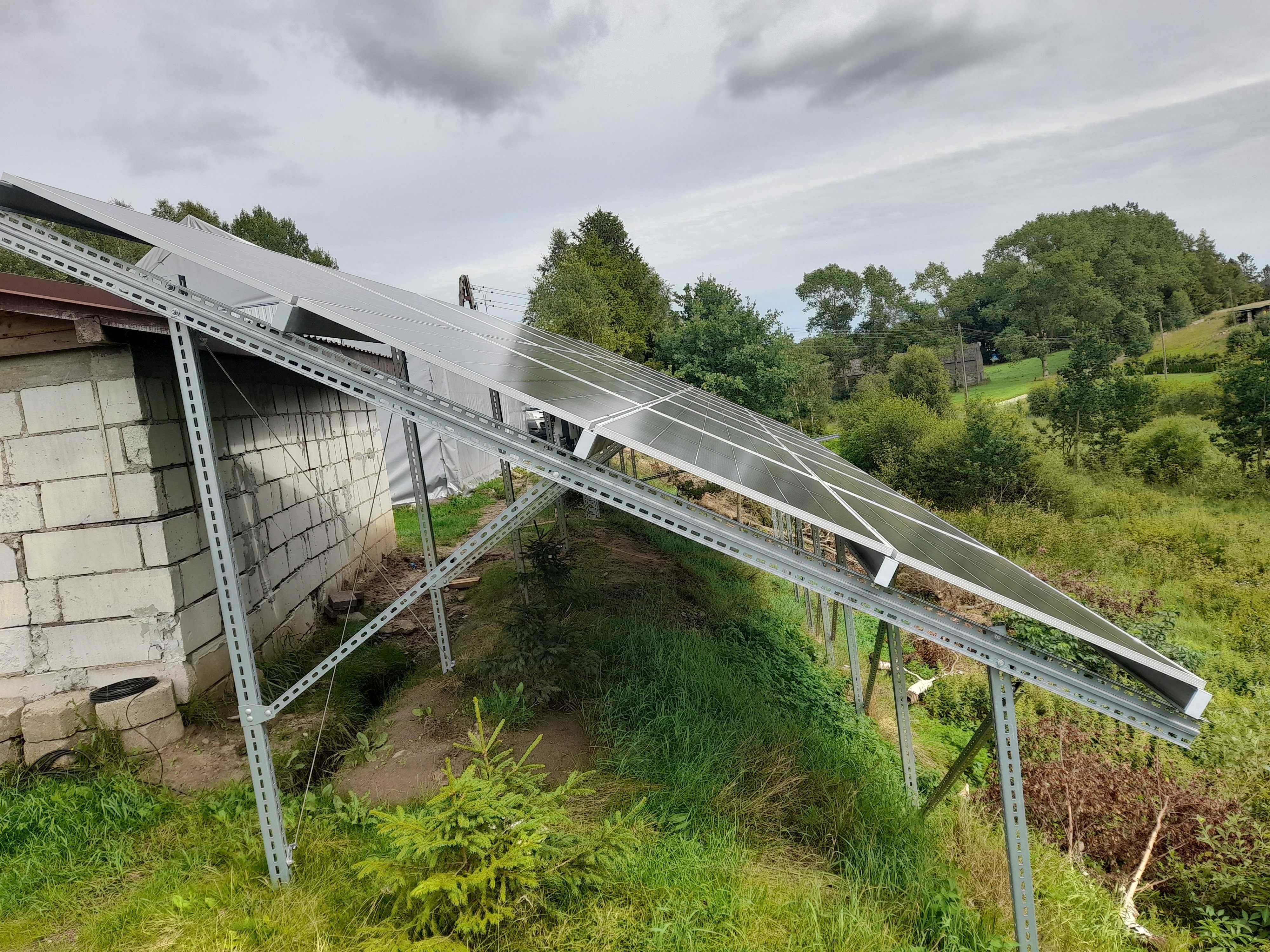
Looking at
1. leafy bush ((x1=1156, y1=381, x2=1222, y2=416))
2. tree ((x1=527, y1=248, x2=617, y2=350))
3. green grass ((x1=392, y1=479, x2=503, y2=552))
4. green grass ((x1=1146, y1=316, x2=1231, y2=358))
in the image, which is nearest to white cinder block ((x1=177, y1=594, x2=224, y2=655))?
green grass ((x1=392, y1=479, x2=503, y2=552))

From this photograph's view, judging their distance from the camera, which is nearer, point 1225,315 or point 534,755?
point 534,755

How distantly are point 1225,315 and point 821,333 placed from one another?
29932mm

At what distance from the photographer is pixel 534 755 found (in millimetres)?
4637

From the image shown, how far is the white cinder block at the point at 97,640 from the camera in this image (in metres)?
4.83

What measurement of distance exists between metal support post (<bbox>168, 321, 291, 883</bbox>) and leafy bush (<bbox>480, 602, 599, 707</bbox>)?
188 centimetres

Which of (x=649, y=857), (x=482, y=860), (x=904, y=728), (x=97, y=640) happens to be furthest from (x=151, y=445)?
(x=904, y=728)

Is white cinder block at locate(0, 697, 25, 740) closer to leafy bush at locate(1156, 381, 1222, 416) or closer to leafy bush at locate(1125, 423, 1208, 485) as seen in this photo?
leafy bush at locate(1125, 423, 1208, 485)

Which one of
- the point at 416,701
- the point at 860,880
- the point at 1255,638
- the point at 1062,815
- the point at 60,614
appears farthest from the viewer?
the point at 1255,638

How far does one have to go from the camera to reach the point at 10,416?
15.5 feet

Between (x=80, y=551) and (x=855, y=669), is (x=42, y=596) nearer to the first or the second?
(x=80, y=551)

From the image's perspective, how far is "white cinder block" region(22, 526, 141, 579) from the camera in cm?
477

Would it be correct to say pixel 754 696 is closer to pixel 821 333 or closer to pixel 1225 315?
pixel 1225 315

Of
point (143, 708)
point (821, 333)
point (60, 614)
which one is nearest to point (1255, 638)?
point (143, 708)

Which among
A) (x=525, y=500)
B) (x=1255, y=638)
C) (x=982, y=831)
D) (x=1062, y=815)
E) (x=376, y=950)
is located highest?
(x=525, y=500)
